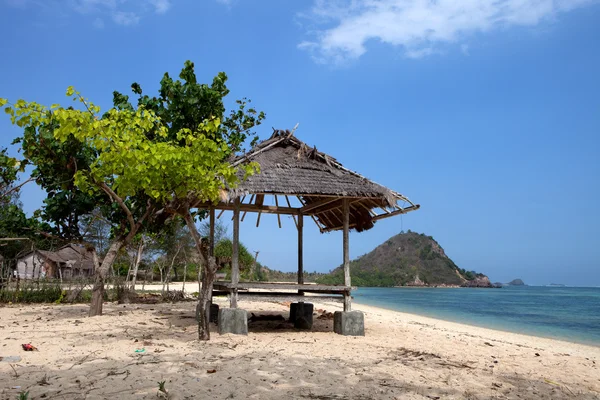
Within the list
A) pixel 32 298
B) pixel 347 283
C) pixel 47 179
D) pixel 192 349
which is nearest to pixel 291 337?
pixel 347 283

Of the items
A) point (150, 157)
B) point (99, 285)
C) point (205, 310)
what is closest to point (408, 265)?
point (99, 285)

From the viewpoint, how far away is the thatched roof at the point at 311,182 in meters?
7.42

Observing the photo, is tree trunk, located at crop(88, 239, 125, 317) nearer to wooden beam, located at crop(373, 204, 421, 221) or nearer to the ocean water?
wooden beam, located at crop(373, 204, 421, 221)

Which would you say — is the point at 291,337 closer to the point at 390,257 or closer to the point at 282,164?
the point at 282,164

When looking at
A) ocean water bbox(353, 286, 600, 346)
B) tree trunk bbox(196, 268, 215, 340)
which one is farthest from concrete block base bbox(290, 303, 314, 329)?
ocean water bbox(353, 286, 600, 346)

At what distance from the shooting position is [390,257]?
236 feet

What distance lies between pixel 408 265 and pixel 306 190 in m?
64.7

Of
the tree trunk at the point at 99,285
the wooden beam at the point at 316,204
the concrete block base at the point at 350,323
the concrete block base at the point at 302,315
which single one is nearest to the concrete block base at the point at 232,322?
the concrete block base at the point at 350,323

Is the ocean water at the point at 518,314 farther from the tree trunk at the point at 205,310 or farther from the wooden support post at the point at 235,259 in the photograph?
the tree trunk at the point at 205,310

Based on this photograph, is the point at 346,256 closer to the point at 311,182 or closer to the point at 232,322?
the point at 311,182

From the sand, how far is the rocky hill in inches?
2315

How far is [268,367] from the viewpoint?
498 centimetres

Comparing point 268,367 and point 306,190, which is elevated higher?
point 306,190

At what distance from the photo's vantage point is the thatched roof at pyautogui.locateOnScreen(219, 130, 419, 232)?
7422 mm
